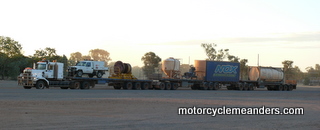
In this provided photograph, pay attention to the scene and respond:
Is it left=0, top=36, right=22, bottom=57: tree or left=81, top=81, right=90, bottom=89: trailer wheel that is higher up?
left=0, top=36, right=22, bottom=57: tree

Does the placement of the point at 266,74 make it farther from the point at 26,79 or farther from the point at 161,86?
the point at 26,79

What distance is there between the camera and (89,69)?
147 feet

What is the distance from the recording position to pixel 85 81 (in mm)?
43812

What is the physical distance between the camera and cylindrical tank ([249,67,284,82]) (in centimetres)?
5947

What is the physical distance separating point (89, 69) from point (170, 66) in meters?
11.4

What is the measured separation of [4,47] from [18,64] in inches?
611

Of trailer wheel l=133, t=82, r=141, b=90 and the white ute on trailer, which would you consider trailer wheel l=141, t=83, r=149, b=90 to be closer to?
trailer wheel l=133, t=82, r=141, b=90

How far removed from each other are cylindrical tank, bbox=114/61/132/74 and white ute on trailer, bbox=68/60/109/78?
64.1 inches

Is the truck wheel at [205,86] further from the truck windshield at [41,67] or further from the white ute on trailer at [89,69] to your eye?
the truck windshield at [41,67]

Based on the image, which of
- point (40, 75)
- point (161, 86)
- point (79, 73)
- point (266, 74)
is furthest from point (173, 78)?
point (40, 75)

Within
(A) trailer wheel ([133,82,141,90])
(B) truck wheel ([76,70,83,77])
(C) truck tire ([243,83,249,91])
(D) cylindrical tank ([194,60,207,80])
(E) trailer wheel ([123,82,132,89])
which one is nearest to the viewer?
(B) truck wheel ([76,70,83,77])

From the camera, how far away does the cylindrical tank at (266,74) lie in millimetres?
59469

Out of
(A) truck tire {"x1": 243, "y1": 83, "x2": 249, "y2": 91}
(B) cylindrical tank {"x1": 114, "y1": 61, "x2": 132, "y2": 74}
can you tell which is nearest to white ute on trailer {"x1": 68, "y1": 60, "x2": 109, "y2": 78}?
(B) cylindrical tank {"x1": 114, "y1": 61, "x2": 132, "y2": 74}

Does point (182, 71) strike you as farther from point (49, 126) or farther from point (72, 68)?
point (49, 126)
